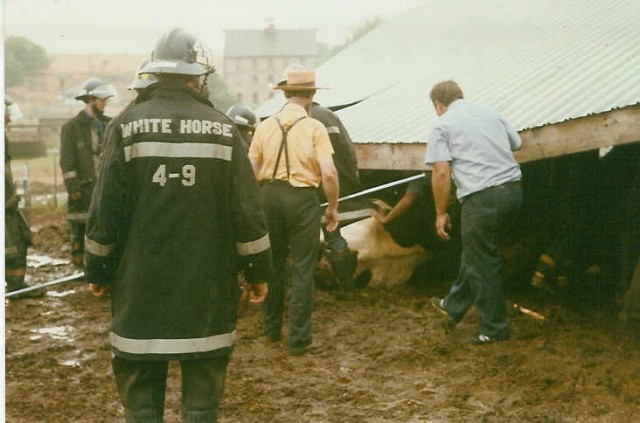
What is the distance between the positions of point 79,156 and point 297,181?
337cm

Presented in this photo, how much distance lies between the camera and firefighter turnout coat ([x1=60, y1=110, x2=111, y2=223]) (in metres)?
8.16

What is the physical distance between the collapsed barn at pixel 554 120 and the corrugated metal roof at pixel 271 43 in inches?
1643

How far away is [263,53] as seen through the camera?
53.1 metres

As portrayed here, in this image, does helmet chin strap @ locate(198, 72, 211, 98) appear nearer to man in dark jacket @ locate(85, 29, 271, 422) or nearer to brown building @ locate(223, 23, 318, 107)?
man in dark jacket @ locate(85, 29, 271, 422)

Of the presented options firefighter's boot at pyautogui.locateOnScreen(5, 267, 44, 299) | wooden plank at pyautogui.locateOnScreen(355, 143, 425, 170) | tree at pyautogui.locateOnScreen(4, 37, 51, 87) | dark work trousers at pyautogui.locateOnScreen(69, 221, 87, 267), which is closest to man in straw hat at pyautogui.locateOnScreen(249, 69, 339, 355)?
wooden plank at pyautogui.locateOnScreen(355, 143, 425, 170)

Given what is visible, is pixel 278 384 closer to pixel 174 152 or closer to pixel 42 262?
pixel 174 152

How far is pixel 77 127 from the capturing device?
820 cm

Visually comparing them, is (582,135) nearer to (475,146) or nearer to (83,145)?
(475,146)

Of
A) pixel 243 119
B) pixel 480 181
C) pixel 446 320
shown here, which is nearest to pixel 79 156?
pixel 243 119

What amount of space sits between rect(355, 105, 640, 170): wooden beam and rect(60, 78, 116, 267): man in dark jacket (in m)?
3.20

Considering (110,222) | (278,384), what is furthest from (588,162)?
(110,222)

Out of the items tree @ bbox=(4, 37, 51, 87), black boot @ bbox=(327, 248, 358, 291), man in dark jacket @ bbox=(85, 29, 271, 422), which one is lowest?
black boot @ bbox=(327, 248, 358, 291)

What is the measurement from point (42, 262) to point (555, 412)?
7.32 metres

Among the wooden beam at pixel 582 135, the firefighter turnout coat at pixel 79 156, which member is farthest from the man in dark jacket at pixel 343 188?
the firefighter turnout coat at pixel 79 156
